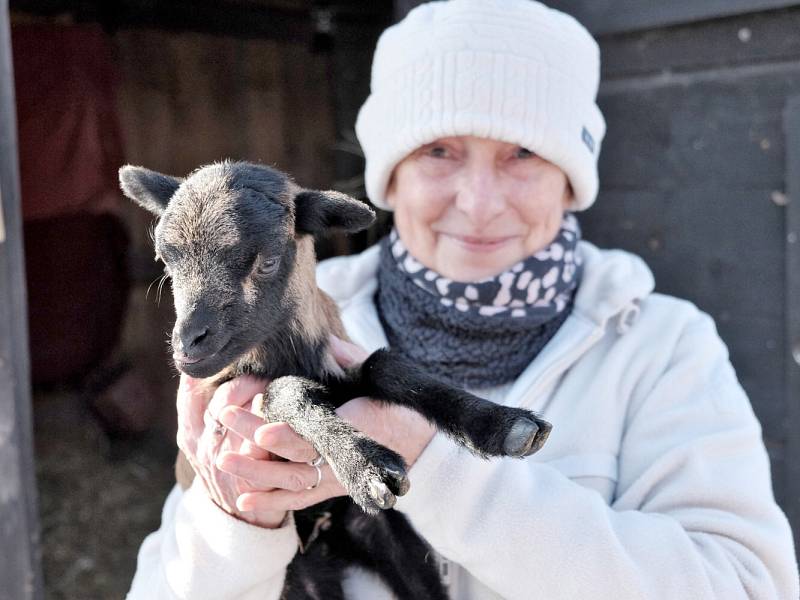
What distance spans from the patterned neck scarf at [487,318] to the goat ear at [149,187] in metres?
0.80

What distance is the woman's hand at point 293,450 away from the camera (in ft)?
5.52

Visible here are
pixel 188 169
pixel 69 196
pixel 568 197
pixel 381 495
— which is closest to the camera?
pixel 381 495

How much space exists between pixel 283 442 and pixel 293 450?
3 centimetres

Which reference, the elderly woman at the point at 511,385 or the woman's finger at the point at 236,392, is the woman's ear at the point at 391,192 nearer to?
the elderly woman at the point at 511,385

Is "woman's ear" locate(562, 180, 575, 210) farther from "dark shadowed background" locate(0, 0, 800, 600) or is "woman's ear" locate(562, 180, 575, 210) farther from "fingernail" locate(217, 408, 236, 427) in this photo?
"fingernail" locate(217, 408, 236, 427)

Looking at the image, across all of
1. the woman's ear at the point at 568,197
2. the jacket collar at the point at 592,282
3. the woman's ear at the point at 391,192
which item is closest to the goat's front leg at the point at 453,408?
the jacket collar at the point at 592,282

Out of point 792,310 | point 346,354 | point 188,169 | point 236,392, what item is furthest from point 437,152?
point 188,169

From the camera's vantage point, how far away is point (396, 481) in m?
1.48

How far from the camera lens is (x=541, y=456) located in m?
2.22

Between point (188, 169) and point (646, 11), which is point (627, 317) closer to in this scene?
point (646, 11)

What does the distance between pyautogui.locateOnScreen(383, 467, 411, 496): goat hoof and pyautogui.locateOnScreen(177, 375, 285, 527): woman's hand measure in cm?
38

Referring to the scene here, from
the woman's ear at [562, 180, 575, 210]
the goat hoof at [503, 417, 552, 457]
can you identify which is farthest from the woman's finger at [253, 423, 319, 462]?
the woman's ear at [562, 180, 575, 210]

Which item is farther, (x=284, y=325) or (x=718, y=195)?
(x=718, y=195)

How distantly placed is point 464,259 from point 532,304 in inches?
8.7
